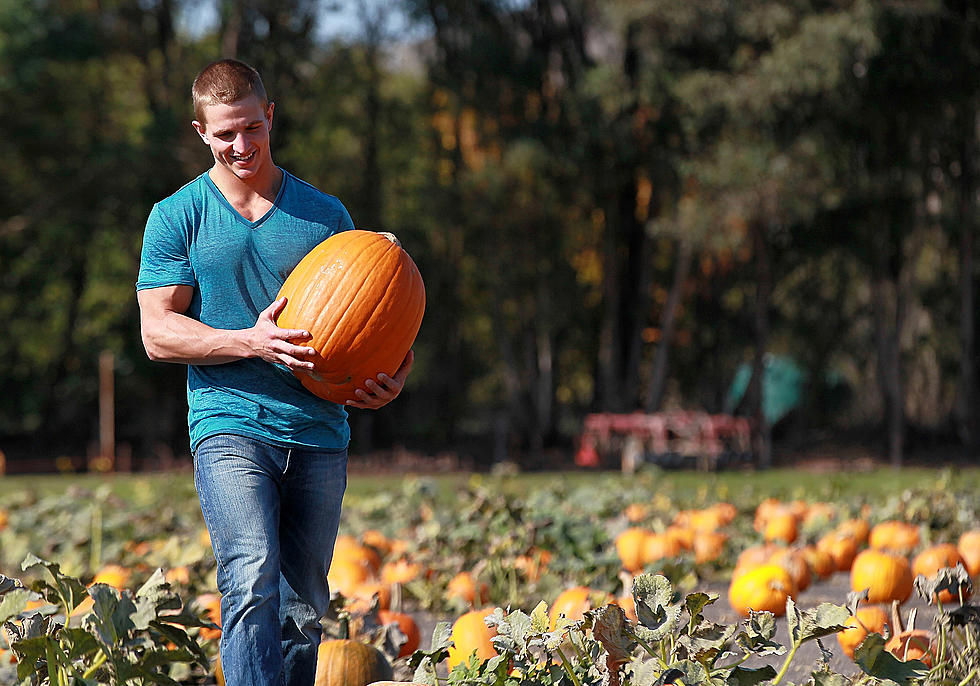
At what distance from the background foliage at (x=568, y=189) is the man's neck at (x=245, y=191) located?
650 inches

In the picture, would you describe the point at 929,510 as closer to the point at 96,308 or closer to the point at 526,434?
the point at 526,434

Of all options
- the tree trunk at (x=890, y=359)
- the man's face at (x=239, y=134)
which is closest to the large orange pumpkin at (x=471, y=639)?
the man's face at (x=239, y=134)

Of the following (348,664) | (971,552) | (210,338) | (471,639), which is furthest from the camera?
(971,552)

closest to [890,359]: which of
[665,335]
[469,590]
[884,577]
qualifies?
[665,335]

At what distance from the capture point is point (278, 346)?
2812 mm

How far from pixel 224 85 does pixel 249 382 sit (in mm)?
689

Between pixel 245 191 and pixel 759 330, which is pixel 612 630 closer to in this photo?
pixel 245 191

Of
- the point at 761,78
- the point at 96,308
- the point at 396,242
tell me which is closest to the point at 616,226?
the point at 761,78

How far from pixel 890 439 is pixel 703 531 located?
1666cm

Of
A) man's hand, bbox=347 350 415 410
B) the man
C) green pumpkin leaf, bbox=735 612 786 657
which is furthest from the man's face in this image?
green pumpkin leaf, bbox=735 612 786 657

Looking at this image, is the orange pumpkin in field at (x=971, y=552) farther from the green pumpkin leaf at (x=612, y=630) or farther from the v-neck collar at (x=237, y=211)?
the v-neck collar at (x=237, y=211)

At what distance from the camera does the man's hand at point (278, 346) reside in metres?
2.82

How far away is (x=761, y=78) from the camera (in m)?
18.8

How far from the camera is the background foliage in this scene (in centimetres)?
1975
